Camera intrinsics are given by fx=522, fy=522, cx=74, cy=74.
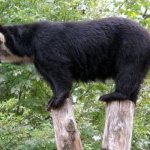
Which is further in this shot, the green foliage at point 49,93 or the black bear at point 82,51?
the green foliage at point 49,93

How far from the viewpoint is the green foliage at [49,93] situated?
21.5 feet

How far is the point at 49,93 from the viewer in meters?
7.64

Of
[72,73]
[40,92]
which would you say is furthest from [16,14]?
[72,73]

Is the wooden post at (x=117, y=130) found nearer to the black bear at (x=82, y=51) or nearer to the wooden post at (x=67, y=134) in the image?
the wooden post at (x=67, y=134)

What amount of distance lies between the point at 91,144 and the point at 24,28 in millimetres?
1633

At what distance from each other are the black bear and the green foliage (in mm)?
989

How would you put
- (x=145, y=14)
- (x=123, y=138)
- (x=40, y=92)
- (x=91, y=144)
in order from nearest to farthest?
1. (x=123, y=138)
2. (x=91, y=144)
3. (x=40, y=92)
4. (x=145, y=14)

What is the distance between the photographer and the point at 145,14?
8.69 metres

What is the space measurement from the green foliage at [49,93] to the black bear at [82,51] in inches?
38.9

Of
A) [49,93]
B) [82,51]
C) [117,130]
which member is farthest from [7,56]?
[49,93]

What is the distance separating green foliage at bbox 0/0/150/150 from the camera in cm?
655

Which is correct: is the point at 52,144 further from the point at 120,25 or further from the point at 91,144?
the point at 120,25

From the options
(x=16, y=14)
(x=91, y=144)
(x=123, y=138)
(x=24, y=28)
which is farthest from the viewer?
(x=16, y=14)

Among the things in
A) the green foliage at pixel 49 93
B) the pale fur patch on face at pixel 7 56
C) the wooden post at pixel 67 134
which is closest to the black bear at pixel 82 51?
the pale fur patch on face at pixel 7 56
